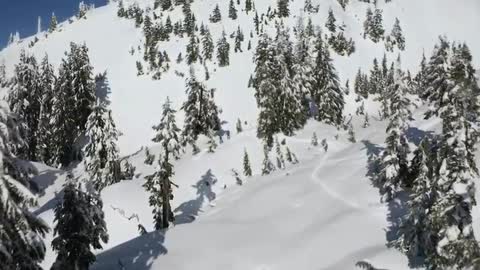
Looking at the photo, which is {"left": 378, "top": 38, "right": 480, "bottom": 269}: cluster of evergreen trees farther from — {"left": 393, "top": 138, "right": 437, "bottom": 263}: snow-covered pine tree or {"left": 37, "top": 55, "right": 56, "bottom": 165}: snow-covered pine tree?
{"left": 37, "top": 55, "right": 56, "bottom": 165}: snow-covered pine tree

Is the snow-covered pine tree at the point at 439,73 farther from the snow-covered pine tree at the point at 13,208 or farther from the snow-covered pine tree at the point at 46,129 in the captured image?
the snow-covered pine tree at the point at 46,129

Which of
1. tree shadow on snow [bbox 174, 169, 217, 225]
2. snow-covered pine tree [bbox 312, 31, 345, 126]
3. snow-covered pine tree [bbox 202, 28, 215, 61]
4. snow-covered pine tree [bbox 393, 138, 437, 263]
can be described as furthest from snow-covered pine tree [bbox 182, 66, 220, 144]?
snow-covered pine tree [bbox 393, 138, 437, 263]

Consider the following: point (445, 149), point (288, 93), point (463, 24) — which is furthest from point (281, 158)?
point (463, 24)

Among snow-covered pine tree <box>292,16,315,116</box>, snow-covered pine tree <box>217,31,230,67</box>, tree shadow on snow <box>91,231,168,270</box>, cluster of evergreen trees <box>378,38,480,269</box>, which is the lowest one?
tree shadow on snow <box>91,231,168,270</box>

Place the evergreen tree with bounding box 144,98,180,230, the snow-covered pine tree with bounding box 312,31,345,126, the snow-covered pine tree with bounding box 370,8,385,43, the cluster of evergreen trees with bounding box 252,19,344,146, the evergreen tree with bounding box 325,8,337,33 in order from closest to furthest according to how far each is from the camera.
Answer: the evergreen tree with bounding box 144,98,180,230, the cluster of evergreen trees with bounding box 252,19,344,146, the snow-covered pine tree with bounding box 312,31,345,126, the evergreen tree with bounding box 325,8,337,33, the snow-covered pine tree with bounding box 370,8,385,43

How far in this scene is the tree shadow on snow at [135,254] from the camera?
26.0 metres

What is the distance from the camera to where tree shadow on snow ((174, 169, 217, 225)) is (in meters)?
39.4

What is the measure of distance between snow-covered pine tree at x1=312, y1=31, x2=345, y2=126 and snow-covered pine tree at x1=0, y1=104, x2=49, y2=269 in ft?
174

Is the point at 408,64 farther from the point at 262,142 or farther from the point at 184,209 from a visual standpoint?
the point at 184,209

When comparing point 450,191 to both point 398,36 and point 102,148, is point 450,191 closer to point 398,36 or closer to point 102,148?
point 102,148

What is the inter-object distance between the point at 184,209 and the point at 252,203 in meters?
10.4

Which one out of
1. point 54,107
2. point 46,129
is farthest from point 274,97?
point 46,129

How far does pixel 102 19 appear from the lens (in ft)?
467

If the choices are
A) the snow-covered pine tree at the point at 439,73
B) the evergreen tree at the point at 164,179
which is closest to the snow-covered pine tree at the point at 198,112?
the evergreen tree at the point at 164,179
